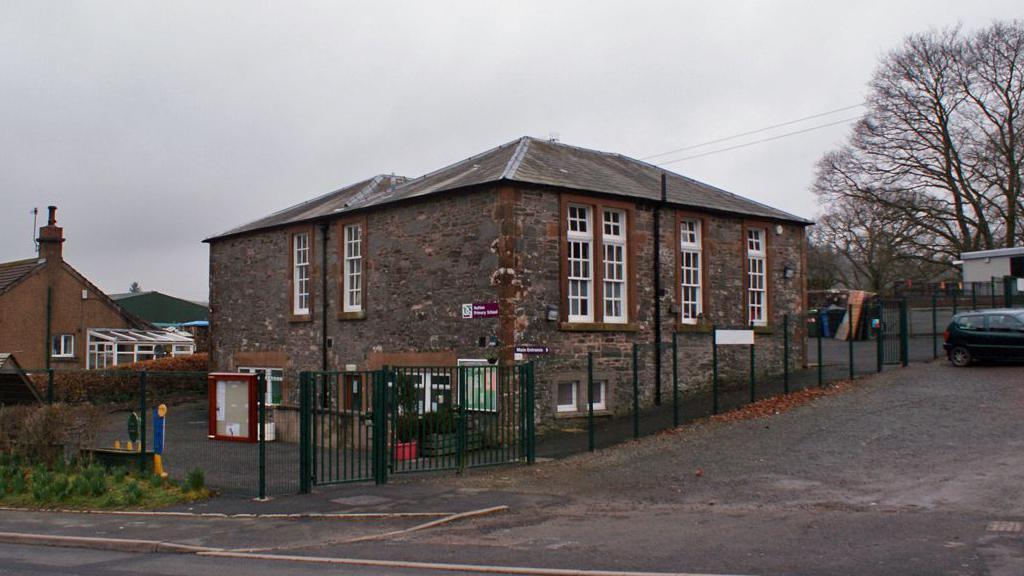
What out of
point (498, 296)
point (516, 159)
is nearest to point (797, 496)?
point (498, 296)

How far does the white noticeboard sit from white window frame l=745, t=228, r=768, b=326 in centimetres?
482

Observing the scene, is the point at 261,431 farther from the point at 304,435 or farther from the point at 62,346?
the point at 62,346

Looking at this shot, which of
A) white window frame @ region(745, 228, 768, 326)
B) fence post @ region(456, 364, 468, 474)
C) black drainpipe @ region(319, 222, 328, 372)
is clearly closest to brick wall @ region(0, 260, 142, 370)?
black drainpipe @ region(319, 222, 328, 372)

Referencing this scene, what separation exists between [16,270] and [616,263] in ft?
96.9

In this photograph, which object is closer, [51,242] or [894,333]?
[894,333]

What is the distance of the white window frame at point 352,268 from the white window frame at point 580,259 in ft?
20.0

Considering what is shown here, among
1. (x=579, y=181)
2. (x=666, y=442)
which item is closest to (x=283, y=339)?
(x=579, y=181)

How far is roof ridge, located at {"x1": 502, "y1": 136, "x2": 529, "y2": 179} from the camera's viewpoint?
2016 cm

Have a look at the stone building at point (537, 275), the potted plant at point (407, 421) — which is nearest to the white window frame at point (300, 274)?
the stone building at point (537, 275)

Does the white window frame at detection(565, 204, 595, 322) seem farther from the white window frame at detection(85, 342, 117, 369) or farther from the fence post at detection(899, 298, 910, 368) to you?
the white window frame at detection(85, 342, 117, 369)

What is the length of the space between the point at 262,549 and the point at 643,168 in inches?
750

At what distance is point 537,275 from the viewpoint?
2031 cm

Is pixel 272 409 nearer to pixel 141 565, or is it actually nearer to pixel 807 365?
pixel 141 565

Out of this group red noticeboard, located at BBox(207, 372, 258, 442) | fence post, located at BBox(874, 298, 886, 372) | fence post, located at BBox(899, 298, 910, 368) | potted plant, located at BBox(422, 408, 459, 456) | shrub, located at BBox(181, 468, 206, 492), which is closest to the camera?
shrub, located at BBox(181, 468, 206, 492)
